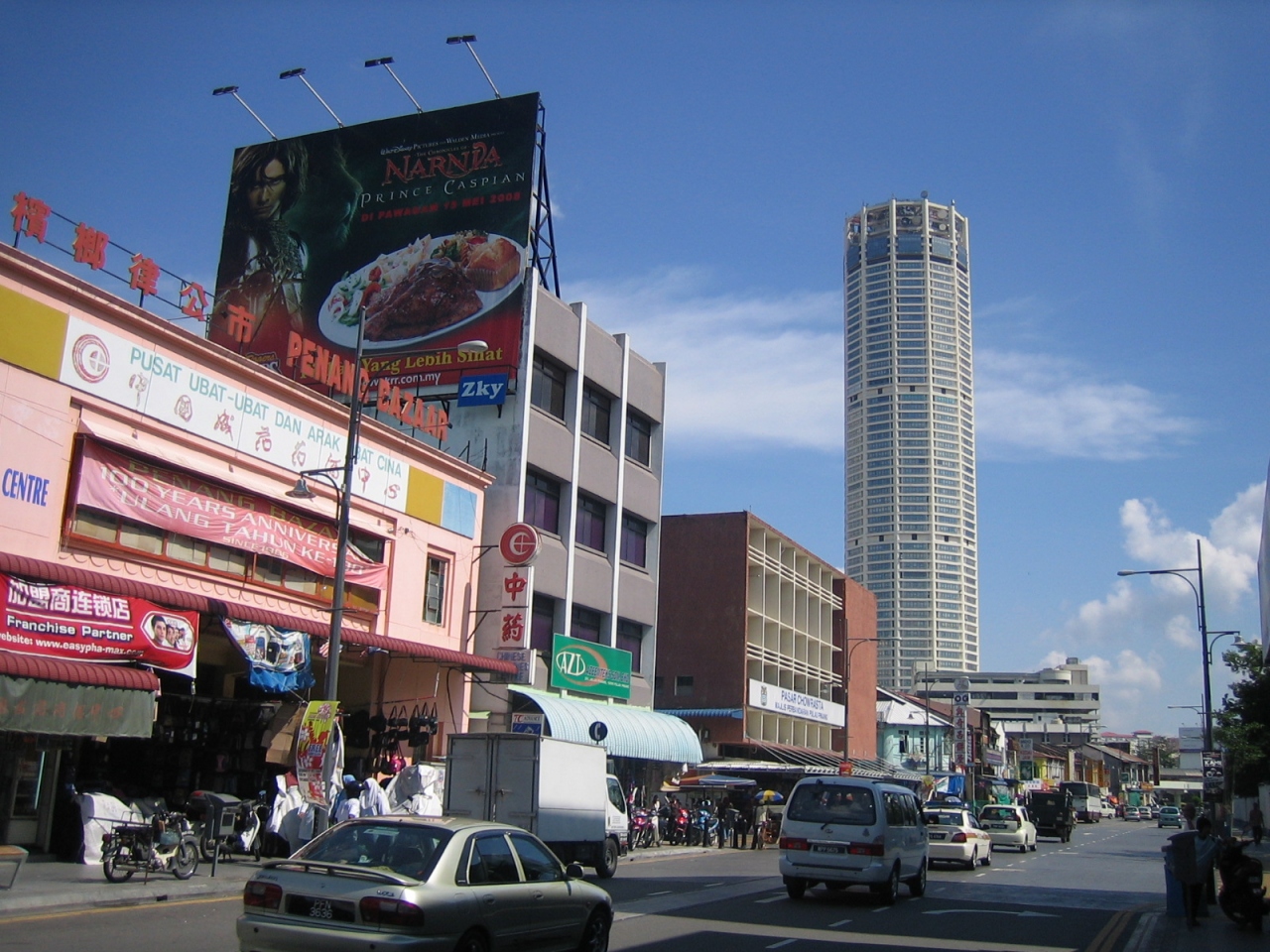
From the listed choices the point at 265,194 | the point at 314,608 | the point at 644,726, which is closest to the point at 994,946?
the point at 314,608

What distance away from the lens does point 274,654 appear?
22.3m

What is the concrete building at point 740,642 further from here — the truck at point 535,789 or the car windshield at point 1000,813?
the truck at point 535,789

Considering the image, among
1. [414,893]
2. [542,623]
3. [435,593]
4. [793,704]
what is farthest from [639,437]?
[414,893]

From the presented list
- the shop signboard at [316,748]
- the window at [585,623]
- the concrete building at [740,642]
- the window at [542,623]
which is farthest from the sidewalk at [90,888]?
the concrete building at [740,642]

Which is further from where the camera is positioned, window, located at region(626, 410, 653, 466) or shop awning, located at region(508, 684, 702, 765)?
window, located at region(626, 410, 653, 466)

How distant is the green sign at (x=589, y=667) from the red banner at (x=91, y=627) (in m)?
14.2

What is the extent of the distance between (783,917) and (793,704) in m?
37.3

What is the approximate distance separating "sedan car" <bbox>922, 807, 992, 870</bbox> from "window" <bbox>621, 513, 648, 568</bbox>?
45.6ft

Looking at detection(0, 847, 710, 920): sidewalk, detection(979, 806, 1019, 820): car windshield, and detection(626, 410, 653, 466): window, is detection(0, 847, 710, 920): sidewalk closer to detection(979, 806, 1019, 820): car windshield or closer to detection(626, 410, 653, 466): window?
detection(626, 410, 653, 466): window

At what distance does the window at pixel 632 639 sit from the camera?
128 ft

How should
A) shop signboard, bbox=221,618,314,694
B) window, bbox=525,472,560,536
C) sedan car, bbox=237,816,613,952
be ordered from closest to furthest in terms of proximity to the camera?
sedan car, bbox=237,816,613,952 < shop signboard, bbox=221,618,314,694 < window, bbox=525,472,560,536

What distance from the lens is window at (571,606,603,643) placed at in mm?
36344

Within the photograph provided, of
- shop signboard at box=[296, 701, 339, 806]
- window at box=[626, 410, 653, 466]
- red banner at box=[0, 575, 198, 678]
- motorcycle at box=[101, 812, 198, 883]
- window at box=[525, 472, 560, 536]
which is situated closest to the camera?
motorcycle at box=[101, 812, 198, 883]

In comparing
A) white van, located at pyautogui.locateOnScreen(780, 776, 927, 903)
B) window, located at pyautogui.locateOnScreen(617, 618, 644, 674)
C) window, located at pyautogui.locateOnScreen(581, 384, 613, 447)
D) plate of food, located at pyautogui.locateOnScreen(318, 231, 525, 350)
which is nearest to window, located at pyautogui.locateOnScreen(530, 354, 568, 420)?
window, located at pyautogui.locateOnScreen(581, 384, 613, 447)
